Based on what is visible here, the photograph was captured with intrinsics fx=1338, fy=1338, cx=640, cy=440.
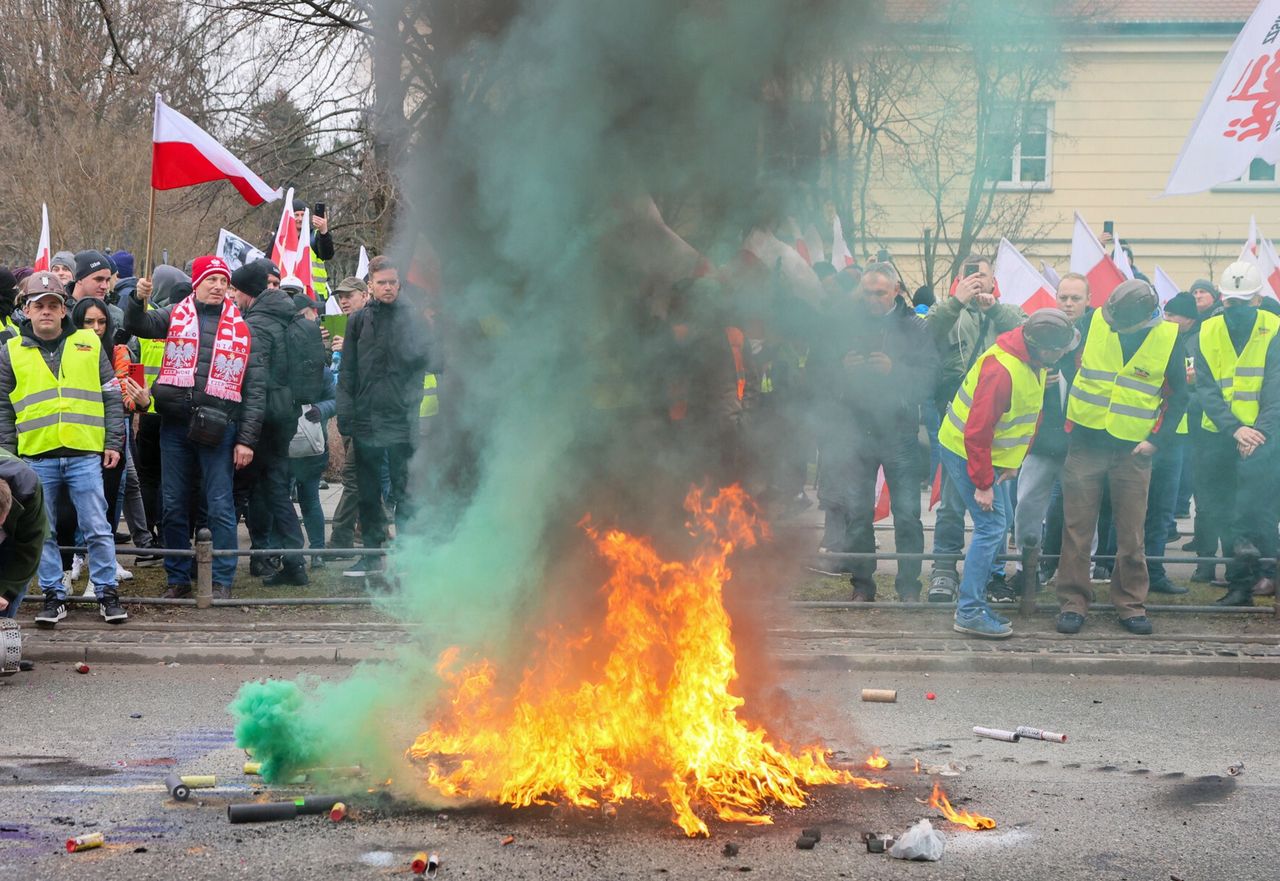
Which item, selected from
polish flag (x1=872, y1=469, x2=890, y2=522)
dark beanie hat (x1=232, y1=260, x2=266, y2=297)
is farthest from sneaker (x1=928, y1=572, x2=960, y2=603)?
dark beanie hat (x1=232, y1=260, x2=266, y2=297)

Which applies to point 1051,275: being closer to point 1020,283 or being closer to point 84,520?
point 1020,283

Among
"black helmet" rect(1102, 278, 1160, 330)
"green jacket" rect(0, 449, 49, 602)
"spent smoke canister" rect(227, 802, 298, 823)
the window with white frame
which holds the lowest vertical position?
"spent smoke canister" rect(227, 802, 298, 823)

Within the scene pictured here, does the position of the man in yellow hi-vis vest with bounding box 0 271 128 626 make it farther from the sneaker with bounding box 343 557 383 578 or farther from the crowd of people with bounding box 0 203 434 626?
the sneaker with bounding box 343 557 383 578

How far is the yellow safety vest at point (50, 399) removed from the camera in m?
8.00

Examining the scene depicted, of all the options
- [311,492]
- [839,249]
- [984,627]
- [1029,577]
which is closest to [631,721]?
[839,249]

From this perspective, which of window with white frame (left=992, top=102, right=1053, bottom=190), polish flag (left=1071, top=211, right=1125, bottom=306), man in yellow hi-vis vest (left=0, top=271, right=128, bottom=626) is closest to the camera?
window with white frame (left=992, top=102, right=1053, bottom=190)

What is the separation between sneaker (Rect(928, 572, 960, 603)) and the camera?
29.1 ft

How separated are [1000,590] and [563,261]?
497 centimetres

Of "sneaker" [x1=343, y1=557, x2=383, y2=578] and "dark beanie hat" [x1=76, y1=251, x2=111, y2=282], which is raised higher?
"dark beanie hat" [x1=76, y1=251, x2=111, y2=282]

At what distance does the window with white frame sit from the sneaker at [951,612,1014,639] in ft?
8.46

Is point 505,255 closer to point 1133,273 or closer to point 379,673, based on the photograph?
point 379,673

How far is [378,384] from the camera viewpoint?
912cm

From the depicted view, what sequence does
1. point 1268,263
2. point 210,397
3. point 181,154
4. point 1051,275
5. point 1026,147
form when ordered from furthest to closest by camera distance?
point 1268,263 < point 1051,275 < point 181,154 < point 210,397 < point 1026,147

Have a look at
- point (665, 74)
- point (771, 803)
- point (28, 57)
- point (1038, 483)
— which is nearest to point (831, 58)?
point (665, 74)
